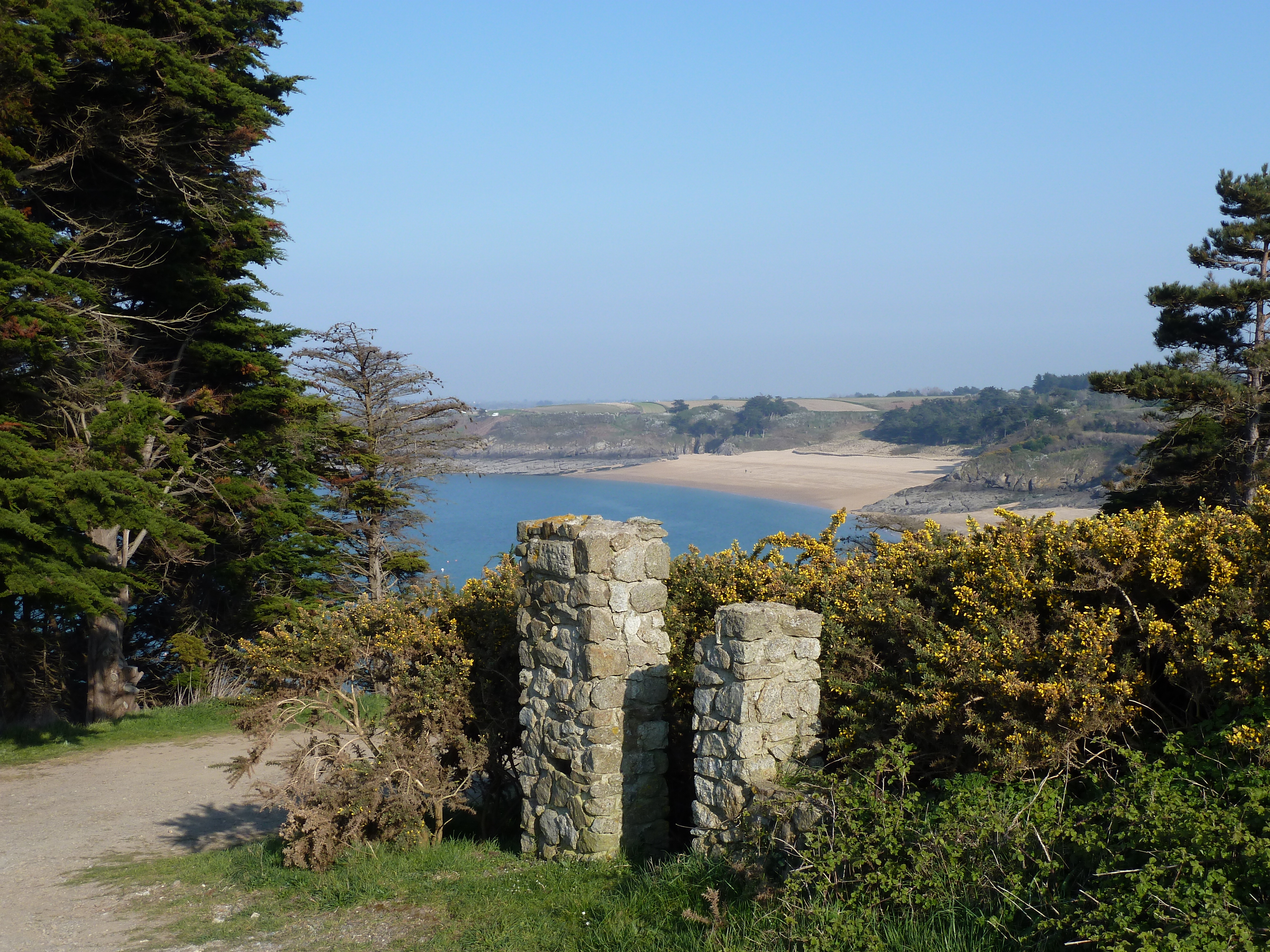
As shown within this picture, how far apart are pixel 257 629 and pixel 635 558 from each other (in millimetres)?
14211

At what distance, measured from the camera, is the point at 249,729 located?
783 cm

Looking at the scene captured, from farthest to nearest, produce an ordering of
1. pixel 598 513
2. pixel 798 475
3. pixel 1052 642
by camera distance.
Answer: pixel 798 475 → pixel 598 513 → pixel 1052 642

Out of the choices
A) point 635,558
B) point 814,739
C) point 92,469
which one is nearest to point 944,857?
point 814,739

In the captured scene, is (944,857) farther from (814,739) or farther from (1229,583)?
(1229,583)

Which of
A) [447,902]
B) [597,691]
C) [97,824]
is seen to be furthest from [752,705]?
[97,824]

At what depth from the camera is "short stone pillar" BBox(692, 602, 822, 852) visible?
5730 millimetres

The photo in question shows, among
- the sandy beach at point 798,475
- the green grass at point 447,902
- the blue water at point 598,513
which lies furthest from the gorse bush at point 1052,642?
the sandy beach at point 798,475

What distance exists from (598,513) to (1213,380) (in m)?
35.2

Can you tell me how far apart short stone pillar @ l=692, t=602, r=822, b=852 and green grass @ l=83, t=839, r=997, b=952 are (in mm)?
423

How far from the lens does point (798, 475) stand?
77.6 metres

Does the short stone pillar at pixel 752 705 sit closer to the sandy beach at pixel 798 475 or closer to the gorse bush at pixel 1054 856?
the gorse bush at pixel 1054 856

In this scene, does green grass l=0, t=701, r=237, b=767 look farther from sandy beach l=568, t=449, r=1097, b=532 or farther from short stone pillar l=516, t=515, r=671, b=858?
sandy beach l=568, t=449, r=1097, b=532

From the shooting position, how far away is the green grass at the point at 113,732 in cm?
1336

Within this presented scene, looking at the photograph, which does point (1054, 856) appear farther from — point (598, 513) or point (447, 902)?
point (598, 513)
